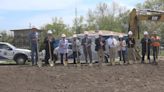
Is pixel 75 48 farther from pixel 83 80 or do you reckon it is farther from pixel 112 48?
pixel 83 80

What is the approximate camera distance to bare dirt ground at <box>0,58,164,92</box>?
17.4m

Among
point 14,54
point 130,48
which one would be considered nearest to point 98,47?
point 130,48

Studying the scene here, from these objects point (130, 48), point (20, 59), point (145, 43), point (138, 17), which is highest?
point (138, 17)

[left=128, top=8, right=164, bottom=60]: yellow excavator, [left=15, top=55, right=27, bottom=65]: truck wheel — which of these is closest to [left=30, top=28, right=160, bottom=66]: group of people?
[left=128, top=8, right=164, bottom=60]: yellow excavator

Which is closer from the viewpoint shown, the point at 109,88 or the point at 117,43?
the point at 109,88

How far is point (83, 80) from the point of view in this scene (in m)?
19.5

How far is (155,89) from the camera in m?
17.6

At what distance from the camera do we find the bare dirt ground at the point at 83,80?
1739 centimetres

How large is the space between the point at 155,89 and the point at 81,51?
11.7 m

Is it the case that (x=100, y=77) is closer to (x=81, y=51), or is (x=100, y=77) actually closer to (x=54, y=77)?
(x=54, y=77)

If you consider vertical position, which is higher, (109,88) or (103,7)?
(103,7)

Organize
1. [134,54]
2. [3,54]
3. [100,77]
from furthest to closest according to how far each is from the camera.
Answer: [3,54] → [134,54] → [100,77]

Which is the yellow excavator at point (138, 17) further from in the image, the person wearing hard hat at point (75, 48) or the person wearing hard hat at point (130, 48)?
the person wearing hard hat at point (75, 48)

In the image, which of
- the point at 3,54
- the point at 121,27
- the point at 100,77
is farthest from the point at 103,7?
the point at 100,77
